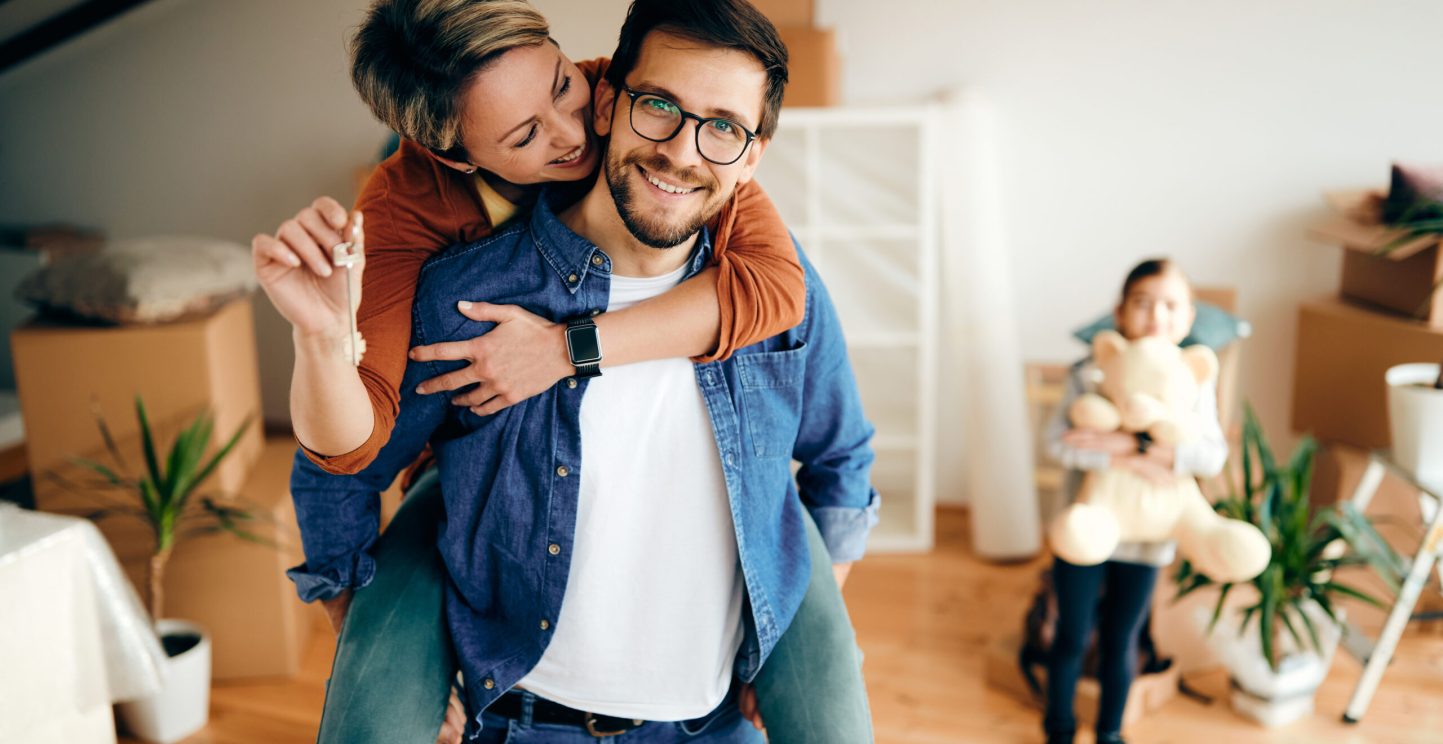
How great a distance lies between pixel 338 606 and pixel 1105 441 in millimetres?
1497

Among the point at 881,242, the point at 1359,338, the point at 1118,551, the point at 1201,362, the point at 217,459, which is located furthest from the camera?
the point at 881,242

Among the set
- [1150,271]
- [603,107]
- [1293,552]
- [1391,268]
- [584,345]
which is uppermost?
[603,107]

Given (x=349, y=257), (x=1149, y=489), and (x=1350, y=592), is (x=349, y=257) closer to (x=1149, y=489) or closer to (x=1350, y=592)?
(x=1149, y=489)

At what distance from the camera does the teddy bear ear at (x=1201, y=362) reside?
2.09m

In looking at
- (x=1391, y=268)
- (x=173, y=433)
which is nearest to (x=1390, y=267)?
(x=1391, y=268)

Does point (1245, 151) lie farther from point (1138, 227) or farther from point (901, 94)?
point (901, 94)

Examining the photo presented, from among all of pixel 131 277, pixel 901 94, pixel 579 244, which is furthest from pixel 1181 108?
pixel 131 277

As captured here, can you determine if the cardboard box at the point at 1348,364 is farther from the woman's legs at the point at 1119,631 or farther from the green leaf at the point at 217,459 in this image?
the green leaf at the point at 217,459

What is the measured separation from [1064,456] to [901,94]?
151cm

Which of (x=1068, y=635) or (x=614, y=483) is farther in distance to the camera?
(x=1068, y=635)

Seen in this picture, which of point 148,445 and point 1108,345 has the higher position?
point 1108,345

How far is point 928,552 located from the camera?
132 inches

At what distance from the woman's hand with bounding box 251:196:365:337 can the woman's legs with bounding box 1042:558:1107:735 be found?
5.92 feet

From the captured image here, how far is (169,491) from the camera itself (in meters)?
2.32
